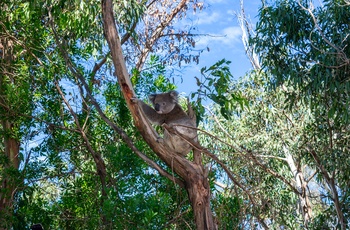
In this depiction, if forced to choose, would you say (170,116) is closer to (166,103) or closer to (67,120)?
(166,103)

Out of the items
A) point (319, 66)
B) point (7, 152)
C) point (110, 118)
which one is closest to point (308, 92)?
point (319, 66)

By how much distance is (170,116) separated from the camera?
4.98 meters

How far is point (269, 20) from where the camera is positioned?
26.3ft

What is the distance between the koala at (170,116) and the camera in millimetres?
4707

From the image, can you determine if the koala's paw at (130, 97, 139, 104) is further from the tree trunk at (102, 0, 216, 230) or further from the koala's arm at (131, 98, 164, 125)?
the koala's arm at (131, 98, 164, 125)

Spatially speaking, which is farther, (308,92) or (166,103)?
(308,92)

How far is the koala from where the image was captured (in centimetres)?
471

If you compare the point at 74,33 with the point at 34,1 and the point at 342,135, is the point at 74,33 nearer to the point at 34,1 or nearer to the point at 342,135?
the point at 34,1

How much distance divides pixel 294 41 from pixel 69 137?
3413mm

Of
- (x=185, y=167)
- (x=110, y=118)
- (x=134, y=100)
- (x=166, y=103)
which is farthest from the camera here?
(x=110, y=118)

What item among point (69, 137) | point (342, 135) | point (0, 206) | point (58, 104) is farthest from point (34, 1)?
point (342, 135)

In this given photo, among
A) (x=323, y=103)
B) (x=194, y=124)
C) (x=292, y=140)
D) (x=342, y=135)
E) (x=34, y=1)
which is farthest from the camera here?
(x=292, y=140)

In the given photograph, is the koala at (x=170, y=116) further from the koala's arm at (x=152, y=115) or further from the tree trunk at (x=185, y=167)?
the tree trunk at (x=185, y=167)

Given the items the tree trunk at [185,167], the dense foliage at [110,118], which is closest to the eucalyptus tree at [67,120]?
the dense foliage at [110,118]
